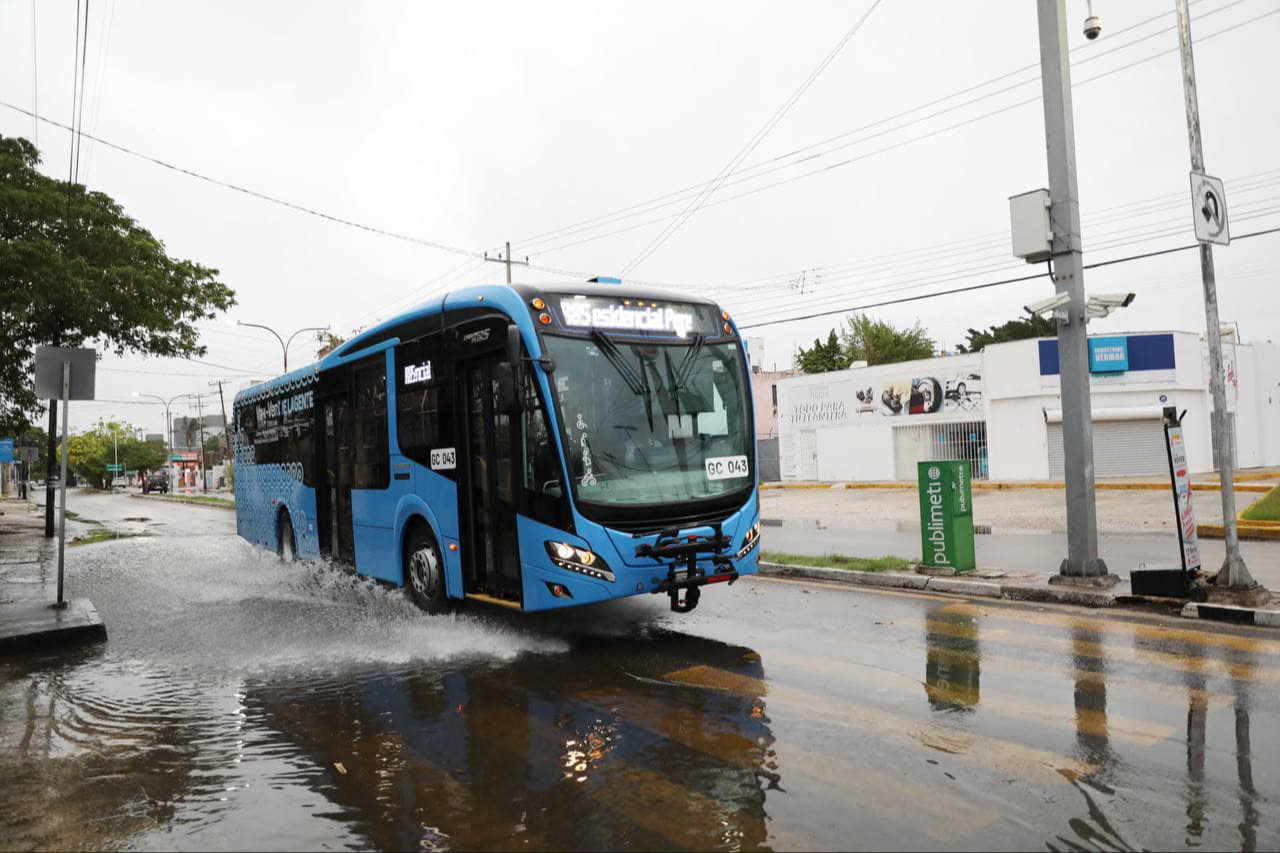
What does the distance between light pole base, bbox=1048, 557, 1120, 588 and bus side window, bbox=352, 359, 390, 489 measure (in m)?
7.52

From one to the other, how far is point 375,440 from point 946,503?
689cm

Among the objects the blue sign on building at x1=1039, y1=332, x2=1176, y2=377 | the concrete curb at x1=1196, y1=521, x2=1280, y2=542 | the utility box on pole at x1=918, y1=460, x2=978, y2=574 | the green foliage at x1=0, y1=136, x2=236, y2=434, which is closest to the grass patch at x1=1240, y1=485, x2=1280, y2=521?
the concrete curb at x1=1196, y1=521, x2=1280, y2=542

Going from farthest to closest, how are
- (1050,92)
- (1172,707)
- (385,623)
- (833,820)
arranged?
(1050,92) → (385,623) → (1172,707) → (833,820)

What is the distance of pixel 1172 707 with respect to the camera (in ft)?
17.6

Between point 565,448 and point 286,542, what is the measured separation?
9163mm

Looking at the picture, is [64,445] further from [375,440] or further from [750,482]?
[750,482]

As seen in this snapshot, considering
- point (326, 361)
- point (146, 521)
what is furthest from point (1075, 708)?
point (146, 521)

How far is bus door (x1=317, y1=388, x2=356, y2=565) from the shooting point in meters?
11.2

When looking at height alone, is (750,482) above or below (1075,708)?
above

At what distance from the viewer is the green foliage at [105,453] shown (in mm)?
110938

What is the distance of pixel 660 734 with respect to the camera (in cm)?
513

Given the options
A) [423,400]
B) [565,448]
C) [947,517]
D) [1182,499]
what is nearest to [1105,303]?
[1182,499]

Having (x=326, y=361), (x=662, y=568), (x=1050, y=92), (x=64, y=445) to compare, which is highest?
(x=1050, y=92)

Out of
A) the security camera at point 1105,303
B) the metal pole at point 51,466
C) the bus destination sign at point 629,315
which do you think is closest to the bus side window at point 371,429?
the bus destination sign at point 629,315
